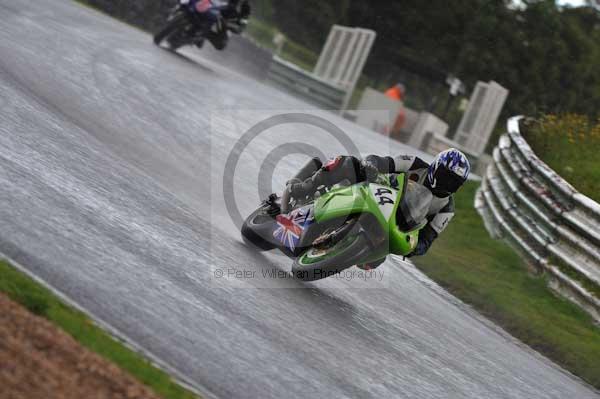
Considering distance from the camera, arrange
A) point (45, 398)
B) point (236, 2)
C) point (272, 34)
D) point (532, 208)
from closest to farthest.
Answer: point (45, 398), point (532, 208), point (236, 2), point (272, 34)

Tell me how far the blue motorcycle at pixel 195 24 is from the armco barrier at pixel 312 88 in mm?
5973

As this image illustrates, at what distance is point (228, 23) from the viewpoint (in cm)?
2347

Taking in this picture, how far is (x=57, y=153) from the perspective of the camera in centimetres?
918

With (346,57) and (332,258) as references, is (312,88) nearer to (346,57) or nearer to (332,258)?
(346,57)

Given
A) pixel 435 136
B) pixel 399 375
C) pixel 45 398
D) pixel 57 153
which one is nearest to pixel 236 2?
pixel 435 136

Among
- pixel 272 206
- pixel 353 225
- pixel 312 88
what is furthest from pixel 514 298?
pixel 312 88

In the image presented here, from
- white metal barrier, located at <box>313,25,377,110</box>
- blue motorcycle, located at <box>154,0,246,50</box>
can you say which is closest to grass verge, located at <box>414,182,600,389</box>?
blue motorcycle, located at <box>154,0,246,50</box>

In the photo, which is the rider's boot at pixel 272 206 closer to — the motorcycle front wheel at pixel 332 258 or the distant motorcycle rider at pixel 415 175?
the distant motorcycle rider at pixel 415 175

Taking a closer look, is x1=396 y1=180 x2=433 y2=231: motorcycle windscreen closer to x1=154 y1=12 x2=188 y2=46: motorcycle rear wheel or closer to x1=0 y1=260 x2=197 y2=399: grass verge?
x1=0 y1=260 x2=197 y2=399: grass verge

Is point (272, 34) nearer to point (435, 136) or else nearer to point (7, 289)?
point (435, 136)

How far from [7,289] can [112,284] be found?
36.2 inches

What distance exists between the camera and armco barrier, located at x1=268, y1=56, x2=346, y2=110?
29062 millimetres

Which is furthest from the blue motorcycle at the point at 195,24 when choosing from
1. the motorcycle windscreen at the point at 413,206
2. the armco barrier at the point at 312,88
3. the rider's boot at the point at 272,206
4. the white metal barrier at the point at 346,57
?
the motorcycle windscreen at the point at 413,206

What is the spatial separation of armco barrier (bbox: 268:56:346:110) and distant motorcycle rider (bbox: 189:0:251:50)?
17.7ft
